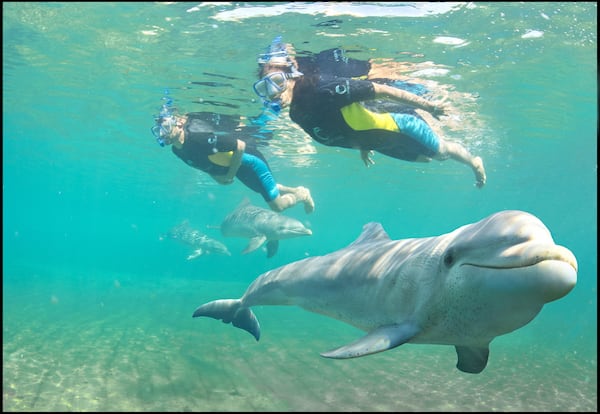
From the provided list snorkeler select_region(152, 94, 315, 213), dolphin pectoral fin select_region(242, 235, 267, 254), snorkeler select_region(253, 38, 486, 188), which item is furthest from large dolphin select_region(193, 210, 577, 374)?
dolphin pectoral fin select_region(242, 235, 267, 254)

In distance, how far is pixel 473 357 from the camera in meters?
3.74

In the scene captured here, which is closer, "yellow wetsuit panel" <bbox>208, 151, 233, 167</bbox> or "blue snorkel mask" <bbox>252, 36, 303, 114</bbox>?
"blue snorkel mask" <bbox>252, 36, 303, 114</bbox>

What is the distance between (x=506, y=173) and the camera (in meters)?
32.6

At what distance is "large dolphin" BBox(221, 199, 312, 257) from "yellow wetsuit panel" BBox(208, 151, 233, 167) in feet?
6.99

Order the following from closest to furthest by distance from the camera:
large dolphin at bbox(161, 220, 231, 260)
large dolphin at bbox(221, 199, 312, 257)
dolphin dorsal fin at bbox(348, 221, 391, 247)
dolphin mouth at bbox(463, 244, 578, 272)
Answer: dolphin mouth at bbox(463, 244, 578, 272) < dolphin dorsal fin at bbox(348, 221, 391, 247) < large dolphin at bbox(221, 199, 312, 257) < large dolphin at bbox(161, 220, 231, 260)

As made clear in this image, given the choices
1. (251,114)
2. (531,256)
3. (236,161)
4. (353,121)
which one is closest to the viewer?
(531,256)

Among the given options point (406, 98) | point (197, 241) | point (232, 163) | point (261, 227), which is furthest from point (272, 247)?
point (197, 241)

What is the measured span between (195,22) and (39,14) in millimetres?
3989

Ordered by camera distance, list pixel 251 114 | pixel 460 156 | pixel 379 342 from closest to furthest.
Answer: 1. pixel 379 342
2. pixel 460 156
3. pixel 251 114

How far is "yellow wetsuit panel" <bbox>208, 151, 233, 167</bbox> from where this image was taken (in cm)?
1095

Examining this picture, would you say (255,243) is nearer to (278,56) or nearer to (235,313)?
(278,56)

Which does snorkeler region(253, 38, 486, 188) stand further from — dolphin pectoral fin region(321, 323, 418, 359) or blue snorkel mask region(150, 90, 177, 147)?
blue snorkel mask region(150, 90, 177, 147)

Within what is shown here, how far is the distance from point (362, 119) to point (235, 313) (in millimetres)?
4083

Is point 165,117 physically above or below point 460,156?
below
